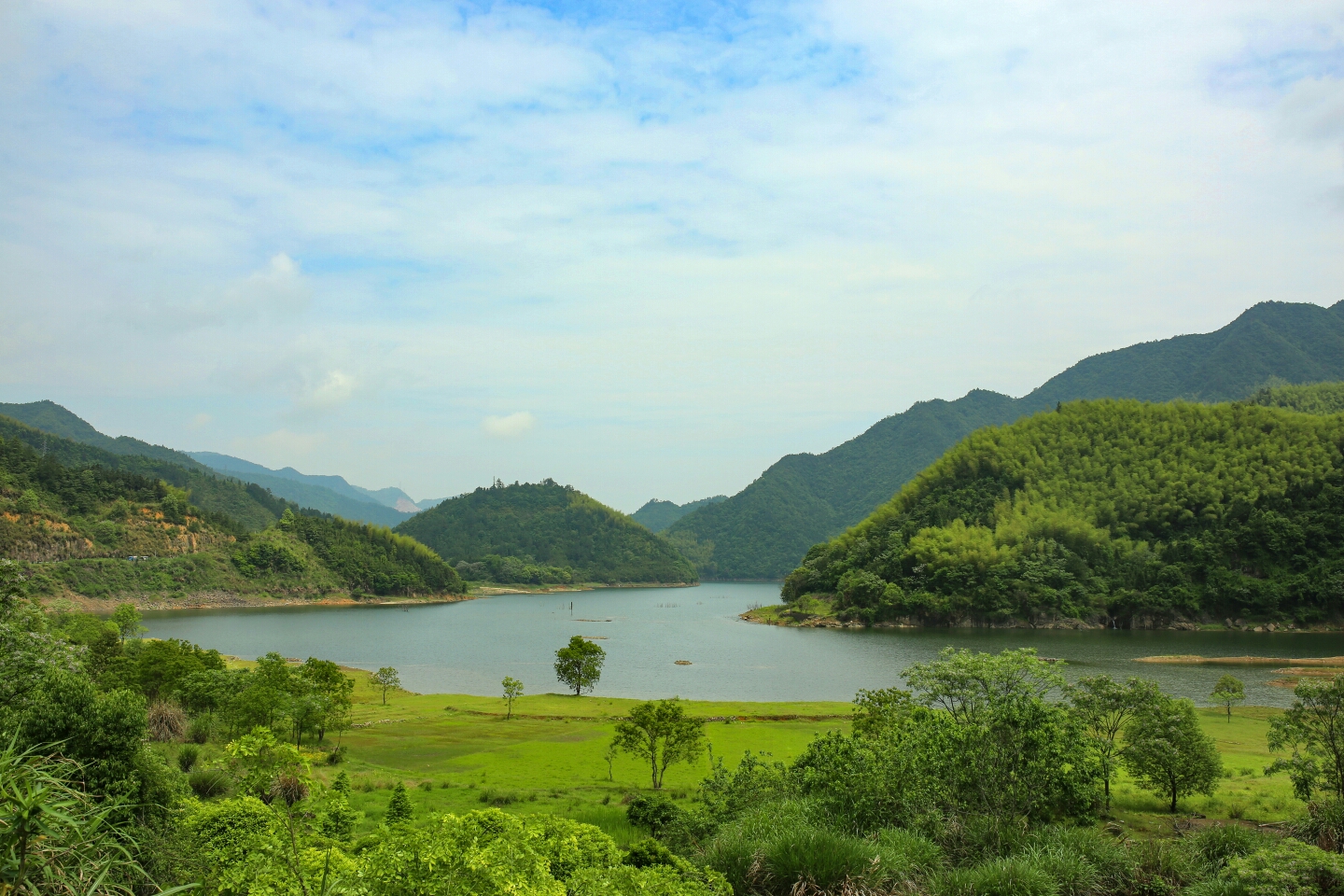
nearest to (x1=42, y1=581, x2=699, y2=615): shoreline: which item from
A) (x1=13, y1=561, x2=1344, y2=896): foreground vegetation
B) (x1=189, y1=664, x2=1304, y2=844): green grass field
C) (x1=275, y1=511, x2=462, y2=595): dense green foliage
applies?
(x1=275, y1=511, x2=462, y2=595): dense green foliage

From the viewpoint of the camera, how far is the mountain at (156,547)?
117688 mm

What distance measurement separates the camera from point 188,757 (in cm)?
2117

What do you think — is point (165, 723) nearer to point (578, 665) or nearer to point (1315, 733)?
point (578, 665)

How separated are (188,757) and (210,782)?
486 centimetres

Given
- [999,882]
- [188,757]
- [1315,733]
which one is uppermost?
[1315,733]

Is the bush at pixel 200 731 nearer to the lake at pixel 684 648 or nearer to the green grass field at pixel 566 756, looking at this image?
the green grass field at pixel 566 756

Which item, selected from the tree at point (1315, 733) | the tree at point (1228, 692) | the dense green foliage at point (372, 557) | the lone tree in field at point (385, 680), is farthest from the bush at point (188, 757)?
the dense green foliage at point (372, 557)

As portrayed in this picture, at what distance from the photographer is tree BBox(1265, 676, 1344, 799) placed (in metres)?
17.3

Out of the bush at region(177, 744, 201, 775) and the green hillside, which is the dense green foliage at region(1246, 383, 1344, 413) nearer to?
the green hillside

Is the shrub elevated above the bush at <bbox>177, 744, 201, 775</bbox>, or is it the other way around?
the bush at <bbox>177, 744, 201, 775</bbox>

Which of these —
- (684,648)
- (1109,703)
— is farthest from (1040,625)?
(1109,703)

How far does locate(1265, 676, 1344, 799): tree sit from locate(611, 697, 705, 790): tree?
16.8 meters

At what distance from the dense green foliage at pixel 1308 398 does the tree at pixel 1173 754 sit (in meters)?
139

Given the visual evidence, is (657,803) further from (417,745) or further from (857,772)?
(417,745)
